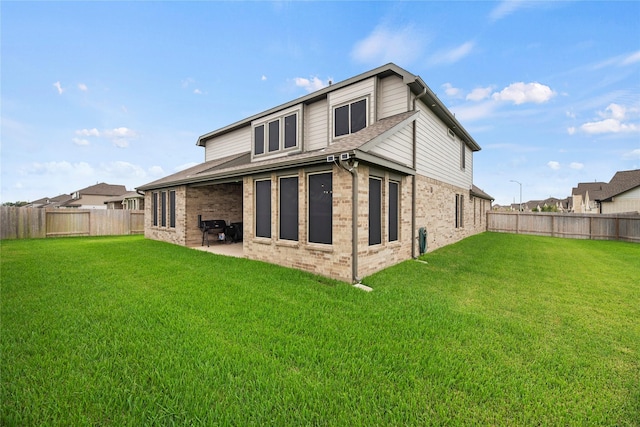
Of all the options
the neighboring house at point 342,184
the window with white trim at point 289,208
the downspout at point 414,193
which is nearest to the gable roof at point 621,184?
the neighboring house at point 342,184

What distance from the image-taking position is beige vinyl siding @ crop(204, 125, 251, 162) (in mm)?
13414

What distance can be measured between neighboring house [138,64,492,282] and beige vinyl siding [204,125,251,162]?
0.15m

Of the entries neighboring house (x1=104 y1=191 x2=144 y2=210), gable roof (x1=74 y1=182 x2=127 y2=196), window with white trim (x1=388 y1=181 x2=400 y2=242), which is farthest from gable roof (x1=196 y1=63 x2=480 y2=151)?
gable roof (x1=74 y1=182 x2=127 y2=196)

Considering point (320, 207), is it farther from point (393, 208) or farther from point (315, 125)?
point (315, 125)

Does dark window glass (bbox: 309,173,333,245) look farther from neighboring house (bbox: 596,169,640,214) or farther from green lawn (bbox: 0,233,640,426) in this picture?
neighboring house (bbox: 596,169,640,214)

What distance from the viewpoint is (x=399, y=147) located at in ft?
25.5

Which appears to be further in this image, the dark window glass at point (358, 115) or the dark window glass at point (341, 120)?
the dark window glass at point (341, 120)

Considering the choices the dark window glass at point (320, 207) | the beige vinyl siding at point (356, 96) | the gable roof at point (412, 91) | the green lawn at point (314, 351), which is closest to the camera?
the green lawn at point (314, 351)

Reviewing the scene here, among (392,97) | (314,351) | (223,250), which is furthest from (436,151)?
(314,351)

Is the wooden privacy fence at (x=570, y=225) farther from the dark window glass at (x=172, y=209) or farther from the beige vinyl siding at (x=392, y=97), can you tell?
the dark window glass at (x=172, y=209)

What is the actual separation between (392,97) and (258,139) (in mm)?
6022

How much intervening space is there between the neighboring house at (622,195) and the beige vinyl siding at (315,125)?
89.9 ft

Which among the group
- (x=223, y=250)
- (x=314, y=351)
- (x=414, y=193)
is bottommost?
(x=314, y=351)

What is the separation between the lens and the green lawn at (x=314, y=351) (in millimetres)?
2268
